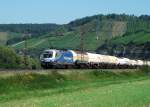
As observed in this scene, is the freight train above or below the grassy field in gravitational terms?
above

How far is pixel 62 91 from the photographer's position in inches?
1684

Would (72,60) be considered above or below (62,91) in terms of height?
above

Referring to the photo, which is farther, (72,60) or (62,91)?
(72,60)

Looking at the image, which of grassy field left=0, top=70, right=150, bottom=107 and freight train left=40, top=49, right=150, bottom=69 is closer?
grassy field left=0, top=70, right=150, bottom=107

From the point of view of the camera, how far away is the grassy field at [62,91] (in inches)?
1171

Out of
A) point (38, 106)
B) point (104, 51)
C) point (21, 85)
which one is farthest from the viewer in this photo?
point (104, 51)

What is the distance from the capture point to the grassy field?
29.7 meters

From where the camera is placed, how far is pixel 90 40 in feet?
614

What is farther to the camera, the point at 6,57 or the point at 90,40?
the point at 90,40

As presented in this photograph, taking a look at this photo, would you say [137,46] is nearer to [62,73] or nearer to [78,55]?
[78,55]

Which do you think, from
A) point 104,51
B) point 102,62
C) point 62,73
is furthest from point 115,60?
point 104,51

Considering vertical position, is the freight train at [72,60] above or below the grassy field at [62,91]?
above

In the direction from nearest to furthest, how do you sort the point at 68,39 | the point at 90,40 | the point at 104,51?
1. the point at 104,51
2. the point at 90,40
3. the point at 68,39

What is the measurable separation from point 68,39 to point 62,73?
470ft
